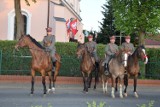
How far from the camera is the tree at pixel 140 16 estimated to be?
33.8 metres

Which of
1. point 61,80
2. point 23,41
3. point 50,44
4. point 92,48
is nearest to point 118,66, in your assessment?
point 92,48

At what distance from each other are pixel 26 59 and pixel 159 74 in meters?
8.23

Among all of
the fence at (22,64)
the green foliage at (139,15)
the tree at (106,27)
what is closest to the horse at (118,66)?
the fence at (22,64)

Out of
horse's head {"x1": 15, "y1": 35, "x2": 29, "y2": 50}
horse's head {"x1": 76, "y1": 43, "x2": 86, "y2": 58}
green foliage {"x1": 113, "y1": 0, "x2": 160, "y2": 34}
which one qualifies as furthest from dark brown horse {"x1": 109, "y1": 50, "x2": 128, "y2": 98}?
green foliage {"x1": 113, "y1": 0, "x2": 160, "y2": 34}

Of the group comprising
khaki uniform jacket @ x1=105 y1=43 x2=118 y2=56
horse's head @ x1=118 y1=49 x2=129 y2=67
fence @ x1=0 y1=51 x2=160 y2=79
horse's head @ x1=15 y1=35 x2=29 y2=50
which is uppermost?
horse's head @ x1=15 y1=35 x2=29 y2=50

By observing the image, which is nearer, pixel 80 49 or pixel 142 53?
pixel 142 53

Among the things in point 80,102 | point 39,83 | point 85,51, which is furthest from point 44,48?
point 39,83

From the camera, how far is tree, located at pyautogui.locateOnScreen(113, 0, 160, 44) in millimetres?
33812

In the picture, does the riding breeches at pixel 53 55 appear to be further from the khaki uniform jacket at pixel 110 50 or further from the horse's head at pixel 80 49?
the khaki uniform jacket at pixel 110 50

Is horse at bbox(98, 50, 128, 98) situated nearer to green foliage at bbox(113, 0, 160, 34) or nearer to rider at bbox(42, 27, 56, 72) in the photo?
rider at bbox(42, 27, 56, 72)

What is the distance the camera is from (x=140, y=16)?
34125 millimetres

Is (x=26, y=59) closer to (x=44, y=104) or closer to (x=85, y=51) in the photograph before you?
(x=85, y=51)

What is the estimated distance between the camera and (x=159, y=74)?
25.3 meters

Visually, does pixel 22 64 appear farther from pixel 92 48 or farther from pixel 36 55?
pixel 36 55
